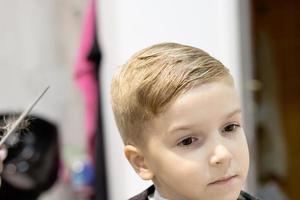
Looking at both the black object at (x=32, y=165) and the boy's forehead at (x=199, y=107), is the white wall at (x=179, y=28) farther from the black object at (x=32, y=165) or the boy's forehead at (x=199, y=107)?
the boy's forehead at (x=199, y=107)

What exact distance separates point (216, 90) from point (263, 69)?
1421 millimetres

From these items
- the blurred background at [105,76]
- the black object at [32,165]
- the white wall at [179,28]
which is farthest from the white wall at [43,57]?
the white wall at [179,28]

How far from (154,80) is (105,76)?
88cm

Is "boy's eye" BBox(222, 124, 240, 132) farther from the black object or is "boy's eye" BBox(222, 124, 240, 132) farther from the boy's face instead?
the black object

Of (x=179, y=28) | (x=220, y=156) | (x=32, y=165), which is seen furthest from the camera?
(x=32, y=165)

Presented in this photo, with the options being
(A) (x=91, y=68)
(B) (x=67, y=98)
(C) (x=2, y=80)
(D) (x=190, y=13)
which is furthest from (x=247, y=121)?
(C) (x=2, y=80)

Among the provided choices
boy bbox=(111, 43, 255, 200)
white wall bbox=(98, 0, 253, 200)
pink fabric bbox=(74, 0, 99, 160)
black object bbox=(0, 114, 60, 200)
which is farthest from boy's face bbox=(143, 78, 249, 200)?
pink fabric bbox=(74, 0, 99, 160)

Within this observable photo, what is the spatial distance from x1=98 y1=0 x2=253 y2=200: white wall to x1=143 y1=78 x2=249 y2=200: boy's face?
2.06 ft

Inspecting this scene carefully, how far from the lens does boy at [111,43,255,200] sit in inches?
21.1

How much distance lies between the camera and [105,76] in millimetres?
1414

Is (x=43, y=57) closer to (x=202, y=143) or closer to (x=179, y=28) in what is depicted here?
(x=179, y=28)

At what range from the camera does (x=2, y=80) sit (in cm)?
172

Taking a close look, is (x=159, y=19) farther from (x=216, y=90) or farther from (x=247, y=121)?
(x=216, y=90)

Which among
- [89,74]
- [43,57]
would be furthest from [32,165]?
[43,57]
